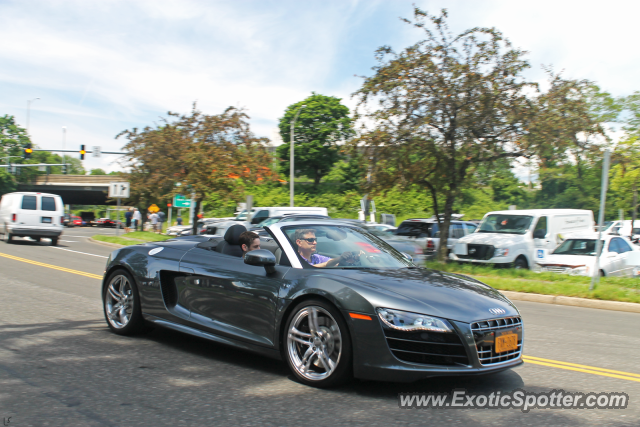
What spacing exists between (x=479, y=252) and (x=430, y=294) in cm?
1306

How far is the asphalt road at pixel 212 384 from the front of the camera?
3.70m

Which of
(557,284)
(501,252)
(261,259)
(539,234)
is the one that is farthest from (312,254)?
(539,234)

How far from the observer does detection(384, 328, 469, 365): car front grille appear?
156 inches

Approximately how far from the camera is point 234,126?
2328 centimetres

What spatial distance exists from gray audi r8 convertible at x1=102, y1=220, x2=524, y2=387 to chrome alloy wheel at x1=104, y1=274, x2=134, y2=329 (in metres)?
0.02

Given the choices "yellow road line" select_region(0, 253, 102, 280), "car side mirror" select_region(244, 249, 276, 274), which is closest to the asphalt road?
"car side mirror" select_region(244, 249, 276, 274)

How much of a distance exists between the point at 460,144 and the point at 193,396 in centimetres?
1313

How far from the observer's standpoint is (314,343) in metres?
4.38

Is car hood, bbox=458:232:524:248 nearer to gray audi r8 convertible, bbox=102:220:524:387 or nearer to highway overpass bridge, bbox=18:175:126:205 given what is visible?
gray audi r8 convertible, bbox=102:220:524:387

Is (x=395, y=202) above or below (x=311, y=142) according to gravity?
below

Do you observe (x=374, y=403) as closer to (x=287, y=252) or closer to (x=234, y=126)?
(x=287, y=252)

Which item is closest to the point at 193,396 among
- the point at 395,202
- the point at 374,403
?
the point at 374,403

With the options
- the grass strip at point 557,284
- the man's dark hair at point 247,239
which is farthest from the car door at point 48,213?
the man's dark hair at point 247,239

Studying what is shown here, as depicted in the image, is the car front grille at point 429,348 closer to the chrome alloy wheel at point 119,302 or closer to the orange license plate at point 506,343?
the orange license plate at point 506,343
